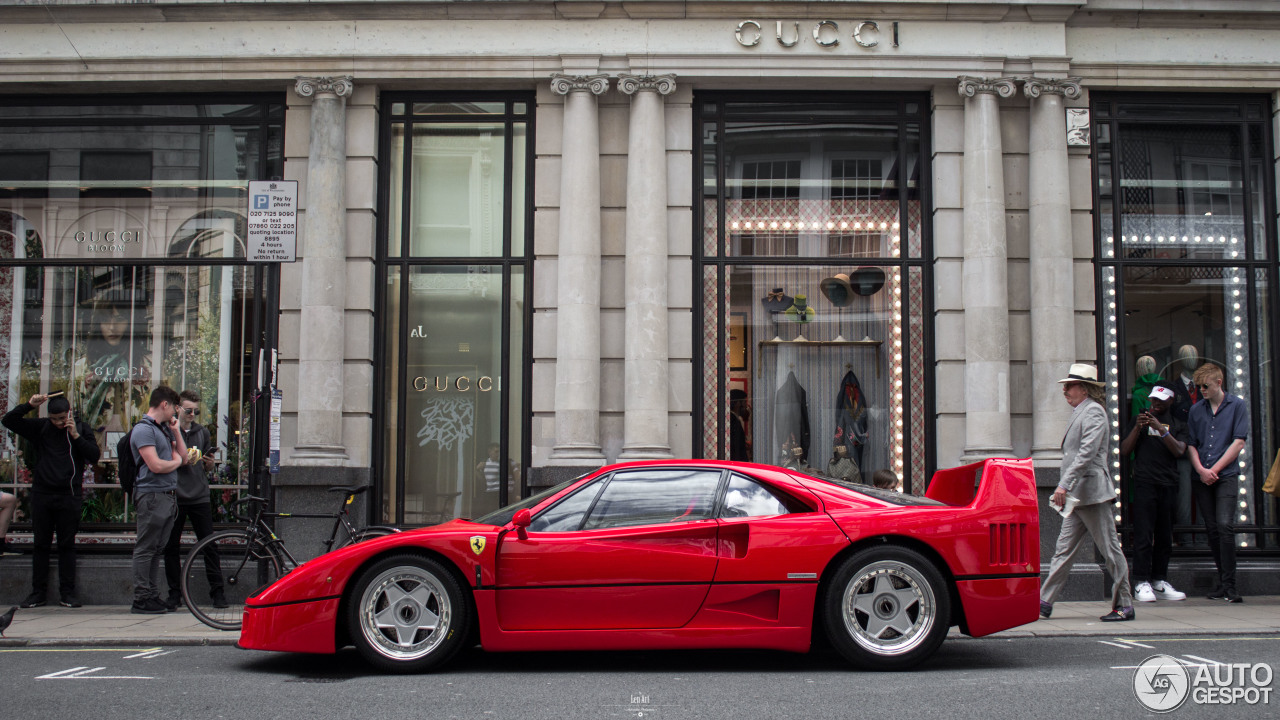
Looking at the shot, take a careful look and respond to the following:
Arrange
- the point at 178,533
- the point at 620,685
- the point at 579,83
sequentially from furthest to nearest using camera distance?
1. the point at 579,83
2. the point at 178,533
3. the point at 620,685

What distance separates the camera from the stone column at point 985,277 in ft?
36.9

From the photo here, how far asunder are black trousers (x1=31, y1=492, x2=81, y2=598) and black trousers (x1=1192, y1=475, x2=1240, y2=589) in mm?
10686

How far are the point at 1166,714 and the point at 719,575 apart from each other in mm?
2433

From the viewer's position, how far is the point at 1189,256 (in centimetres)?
1197

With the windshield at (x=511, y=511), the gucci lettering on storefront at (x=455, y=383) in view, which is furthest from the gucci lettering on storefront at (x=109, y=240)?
the windshield at (x=511, y=511)

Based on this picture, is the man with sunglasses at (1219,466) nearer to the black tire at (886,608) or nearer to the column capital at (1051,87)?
the column capital at (1051,87)

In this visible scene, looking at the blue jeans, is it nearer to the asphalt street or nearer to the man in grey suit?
the asphalt street

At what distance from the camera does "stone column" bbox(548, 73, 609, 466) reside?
1122cm

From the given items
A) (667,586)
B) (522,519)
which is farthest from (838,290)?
(522,519)

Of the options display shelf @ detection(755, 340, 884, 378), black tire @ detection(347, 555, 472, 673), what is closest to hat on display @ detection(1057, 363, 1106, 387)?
display shelf @ detection(755, 340, 884, 378)

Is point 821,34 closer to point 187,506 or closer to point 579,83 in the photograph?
point 579,83

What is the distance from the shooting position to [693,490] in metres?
6.82

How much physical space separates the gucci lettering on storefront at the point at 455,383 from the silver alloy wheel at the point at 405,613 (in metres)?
5.39

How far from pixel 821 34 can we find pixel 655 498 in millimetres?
6638
